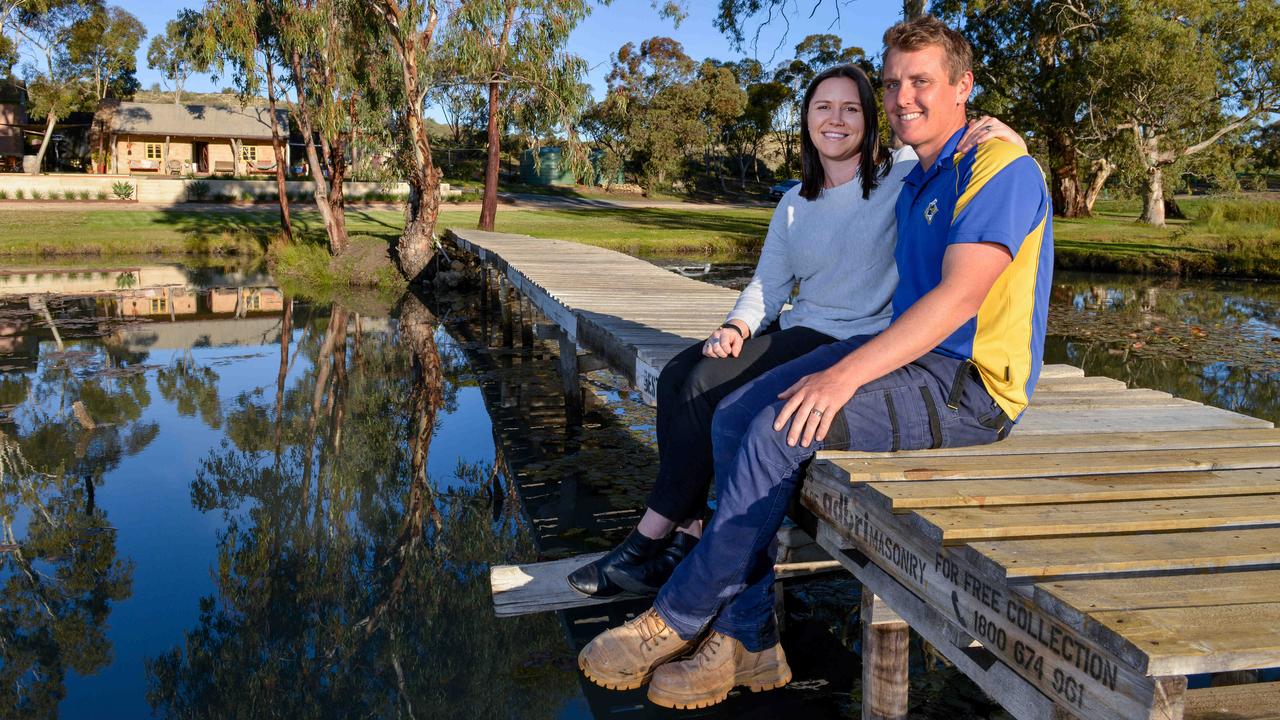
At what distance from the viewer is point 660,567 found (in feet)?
12.5

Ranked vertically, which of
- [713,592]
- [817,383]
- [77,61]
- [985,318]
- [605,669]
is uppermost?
[77,61]

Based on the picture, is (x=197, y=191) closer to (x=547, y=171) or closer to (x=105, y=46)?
(x=105, y=46)

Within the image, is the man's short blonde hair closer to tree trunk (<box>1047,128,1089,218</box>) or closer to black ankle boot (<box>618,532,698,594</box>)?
black ankle boot (<box>618,532,698,594</box>)

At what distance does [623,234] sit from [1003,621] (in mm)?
23342

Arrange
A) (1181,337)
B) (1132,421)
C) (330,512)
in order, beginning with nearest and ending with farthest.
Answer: (1132,421) < (330,512) < (1181,337)

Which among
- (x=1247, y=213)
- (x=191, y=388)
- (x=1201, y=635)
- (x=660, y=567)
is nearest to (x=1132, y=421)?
(x=660, y=567)

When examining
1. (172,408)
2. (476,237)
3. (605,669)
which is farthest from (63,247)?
(605,669)

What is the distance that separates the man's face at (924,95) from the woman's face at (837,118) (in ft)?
1.15

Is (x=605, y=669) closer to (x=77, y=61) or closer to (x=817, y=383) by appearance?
(x=817, y=383)

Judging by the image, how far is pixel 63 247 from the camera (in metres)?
21.7

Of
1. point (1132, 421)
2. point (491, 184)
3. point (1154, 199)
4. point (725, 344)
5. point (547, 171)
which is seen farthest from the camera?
point (547, 171)

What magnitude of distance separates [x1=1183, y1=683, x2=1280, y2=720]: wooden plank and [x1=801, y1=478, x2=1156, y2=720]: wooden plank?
0.66 meters

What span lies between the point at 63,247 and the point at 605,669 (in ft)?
73.1

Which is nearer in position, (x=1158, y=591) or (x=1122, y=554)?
(x=1158, y=591)
